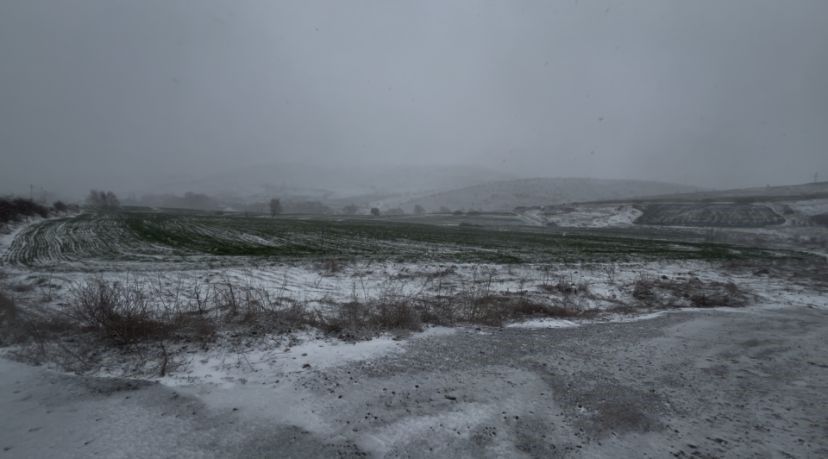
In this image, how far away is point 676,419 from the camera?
14.1 ft

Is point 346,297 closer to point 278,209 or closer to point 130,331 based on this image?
point 130,331

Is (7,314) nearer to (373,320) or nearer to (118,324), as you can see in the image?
(118,324)

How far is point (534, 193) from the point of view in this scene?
14912 cm

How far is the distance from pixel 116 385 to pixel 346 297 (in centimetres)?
730

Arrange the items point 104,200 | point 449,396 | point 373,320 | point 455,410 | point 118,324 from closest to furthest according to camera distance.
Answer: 1. point 455,410
2. point 449,396
3. point 118,324
4. point 373,320
5. point 104,200

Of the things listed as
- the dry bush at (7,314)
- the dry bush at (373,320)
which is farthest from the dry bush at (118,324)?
the dry bush at (373,320)

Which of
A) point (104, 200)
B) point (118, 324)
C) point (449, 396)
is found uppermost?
point (104, 200)

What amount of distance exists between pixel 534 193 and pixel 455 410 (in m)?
155

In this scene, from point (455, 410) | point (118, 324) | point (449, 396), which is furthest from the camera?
point (118, 324)

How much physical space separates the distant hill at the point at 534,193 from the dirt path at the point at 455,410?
5159 inches

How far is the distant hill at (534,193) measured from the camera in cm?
14164

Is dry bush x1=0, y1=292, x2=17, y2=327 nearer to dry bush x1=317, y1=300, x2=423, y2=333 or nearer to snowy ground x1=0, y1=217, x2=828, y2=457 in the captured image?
snowy ground x1=0, y1=217, x2=828, y2=457

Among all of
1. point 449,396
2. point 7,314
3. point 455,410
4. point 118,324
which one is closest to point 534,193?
point 449,396

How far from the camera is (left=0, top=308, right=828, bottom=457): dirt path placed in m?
3.59
